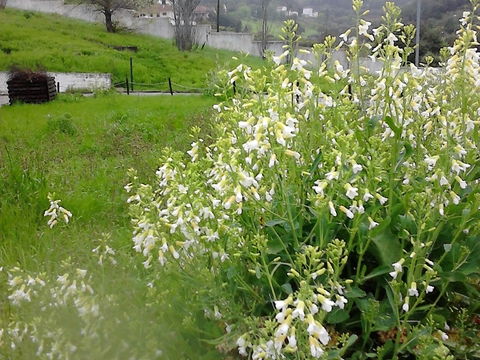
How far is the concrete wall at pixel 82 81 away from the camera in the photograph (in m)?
3.66

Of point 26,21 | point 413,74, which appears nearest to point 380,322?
point 413,74

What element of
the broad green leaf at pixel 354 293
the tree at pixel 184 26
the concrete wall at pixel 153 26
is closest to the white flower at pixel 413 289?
the broad green leaf at pixel 354 293

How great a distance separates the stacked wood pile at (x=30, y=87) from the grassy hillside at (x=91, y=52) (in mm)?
82

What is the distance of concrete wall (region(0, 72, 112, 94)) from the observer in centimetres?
366

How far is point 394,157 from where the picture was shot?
3.82 feet

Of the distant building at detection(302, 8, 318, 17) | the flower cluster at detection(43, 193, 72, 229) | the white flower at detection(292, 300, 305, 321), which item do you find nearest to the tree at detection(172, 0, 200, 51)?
the distant building at detection(302, 8, 318, 17)

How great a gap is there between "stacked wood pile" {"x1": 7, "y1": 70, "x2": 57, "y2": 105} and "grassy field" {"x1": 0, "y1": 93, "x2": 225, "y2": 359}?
2.7 inches

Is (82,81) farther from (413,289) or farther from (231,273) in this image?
(413,289)

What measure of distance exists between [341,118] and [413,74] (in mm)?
248

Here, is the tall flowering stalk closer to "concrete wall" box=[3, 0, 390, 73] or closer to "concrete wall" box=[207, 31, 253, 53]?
"concrete wall" box=[3, 0, 390, 73]

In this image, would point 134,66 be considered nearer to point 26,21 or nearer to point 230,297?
point 26,21

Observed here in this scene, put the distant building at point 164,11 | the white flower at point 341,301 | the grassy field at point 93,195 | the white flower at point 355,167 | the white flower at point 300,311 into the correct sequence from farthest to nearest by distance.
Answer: the distant building at point 164,11
the grassy field at point 93,195
the white flower at point 355,167
the white flower at point 341,301
the white flower at point 300,311

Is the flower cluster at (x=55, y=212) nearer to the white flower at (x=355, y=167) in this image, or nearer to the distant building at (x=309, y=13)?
the white flower at (x=355, y=167)

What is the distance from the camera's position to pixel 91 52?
3635 millimetres
